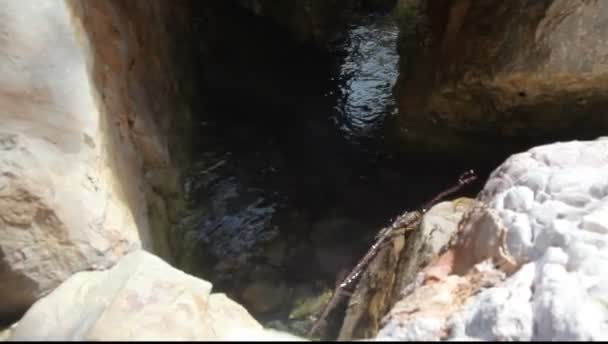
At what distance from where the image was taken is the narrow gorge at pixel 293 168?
1.87 m

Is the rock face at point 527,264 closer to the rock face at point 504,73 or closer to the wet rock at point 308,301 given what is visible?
Result: the rock face at point 504,73

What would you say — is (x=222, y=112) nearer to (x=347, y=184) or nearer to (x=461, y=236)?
(x=347, y=184)

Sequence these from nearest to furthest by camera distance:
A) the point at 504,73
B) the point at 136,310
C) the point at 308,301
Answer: the point at 136,310 → the point at 308,301 → the point at 504,73

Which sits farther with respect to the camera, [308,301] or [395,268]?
[308,301]

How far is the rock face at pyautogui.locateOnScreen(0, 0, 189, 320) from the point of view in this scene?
213 cm

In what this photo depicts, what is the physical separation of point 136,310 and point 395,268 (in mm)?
1401

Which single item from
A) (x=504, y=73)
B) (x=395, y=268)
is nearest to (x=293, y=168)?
(x=504, y=73)

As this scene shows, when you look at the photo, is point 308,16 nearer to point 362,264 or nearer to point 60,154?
point 362,264

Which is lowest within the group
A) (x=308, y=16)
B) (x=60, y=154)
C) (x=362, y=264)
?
(x=362, y=264)

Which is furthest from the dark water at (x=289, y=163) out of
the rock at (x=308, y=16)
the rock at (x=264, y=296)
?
the rock at (x=308, y=16)

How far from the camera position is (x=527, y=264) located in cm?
188

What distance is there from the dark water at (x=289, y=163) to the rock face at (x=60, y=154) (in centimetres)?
94

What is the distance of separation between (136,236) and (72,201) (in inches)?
10.9

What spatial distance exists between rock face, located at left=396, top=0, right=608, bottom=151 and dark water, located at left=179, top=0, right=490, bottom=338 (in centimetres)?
34
